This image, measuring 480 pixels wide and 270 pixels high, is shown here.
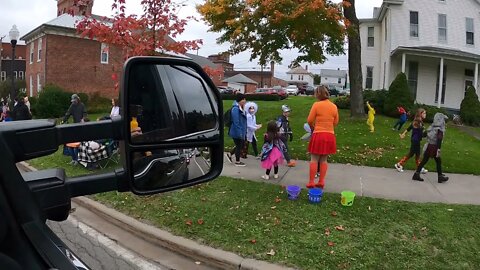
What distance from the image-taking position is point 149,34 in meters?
8.27

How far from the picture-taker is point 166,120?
1.36 m

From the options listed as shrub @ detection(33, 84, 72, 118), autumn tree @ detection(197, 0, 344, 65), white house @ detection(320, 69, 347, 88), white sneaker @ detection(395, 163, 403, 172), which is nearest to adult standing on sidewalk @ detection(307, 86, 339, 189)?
white sneaker @ detection(395, 163, 403, 172)

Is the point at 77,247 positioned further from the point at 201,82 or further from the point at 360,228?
the point at 201,82

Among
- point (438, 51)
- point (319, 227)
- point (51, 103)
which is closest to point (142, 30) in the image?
point (319, 227)

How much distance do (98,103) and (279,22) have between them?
72.2ft

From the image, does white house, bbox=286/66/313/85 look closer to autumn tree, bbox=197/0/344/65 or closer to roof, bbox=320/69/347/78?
roof, bbox=320/69/347/78

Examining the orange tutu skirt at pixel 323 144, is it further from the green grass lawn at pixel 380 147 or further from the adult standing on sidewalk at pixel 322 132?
the green grass lawn at pixel 380 147

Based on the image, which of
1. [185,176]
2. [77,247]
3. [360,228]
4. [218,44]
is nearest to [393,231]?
[360,228]

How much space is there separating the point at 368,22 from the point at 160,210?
27758mm

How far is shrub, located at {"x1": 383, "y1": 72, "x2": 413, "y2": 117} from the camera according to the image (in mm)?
20044

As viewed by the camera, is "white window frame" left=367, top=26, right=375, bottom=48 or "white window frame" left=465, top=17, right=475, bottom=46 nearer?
"white window frame" left=465, top=17, right=475, bottom=46

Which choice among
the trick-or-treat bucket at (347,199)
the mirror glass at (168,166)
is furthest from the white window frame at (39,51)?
the mirror glass at (168,166)

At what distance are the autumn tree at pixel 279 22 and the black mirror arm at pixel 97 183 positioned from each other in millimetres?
10551

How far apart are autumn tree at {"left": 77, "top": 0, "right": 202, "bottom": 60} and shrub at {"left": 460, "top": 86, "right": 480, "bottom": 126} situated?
58.7ft
